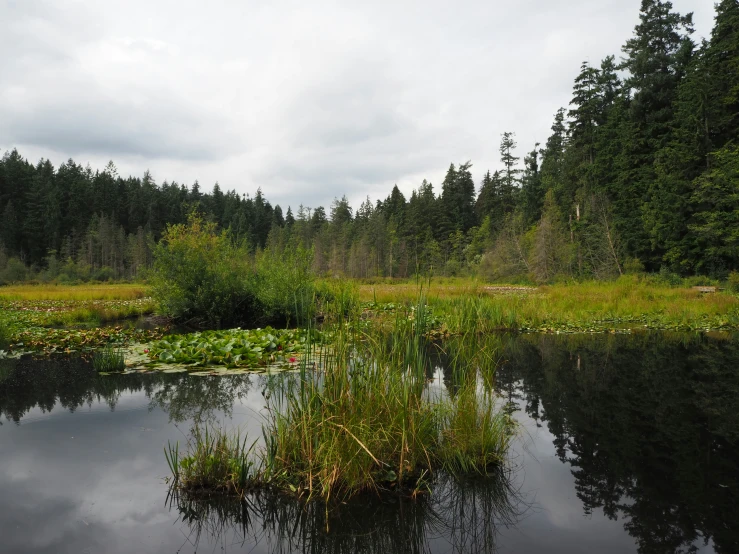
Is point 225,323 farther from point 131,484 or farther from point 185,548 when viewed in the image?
point 185,548

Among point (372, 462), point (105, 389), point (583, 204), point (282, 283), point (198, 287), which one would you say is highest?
point (583, 204)

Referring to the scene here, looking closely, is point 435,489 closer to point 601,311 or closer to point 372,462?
point 372,462

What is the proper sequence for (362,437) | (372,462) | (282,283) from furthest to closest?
(282,283) < (372,462) < (362,437)

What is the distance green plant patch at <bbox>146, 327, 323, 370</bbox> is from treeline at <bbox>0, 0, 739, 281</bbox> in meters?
1.80

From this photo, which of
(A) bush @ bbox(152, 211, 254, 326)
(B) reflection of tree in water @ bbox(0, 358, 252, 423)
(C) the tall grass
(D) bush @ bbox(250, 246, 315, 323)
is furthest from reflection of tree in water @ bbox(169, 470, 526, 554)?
(A) bush @ bbox(152, 211, 254, 326)

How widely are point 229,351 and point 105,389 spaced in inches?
78.8

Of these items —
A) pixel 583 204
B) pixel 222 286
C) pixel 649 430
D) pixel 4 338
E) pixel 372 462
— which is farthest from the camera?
pixel 583 204

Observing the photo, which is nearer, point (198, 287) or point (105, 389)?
point (105, 389)

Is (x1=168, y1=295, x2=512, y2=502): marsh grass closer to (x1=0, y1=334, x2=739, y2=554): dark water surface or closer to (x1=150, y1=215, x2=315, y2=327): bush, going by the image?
(x1=0, y1=334, x2=739, y2=554): dark water surface

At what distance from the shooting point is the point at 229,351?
805cm

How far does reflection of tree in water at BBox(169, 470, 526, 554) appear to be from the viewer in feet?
9.81

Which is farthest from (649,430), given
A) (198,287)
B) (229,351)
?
(198,287)

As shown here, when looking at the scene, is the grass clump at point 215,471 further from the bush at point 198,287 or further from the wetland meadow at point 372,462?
the bush at point 198,287

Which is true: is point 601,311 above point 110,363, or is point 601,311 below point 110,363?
above
